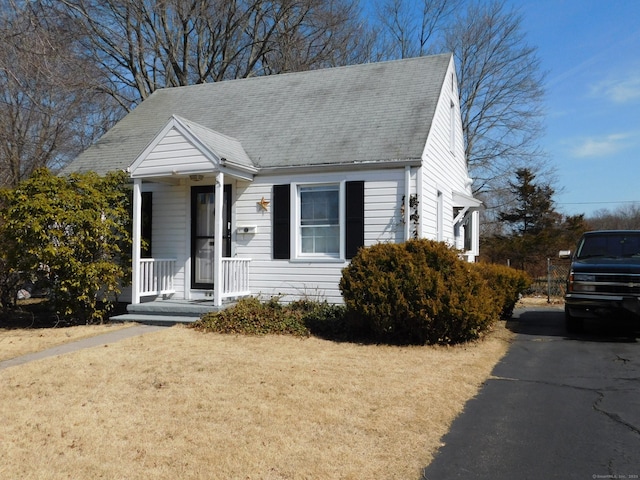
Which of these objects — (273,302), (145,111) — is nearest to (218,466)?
(273,302)

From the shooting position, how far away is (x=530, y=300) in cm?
1703

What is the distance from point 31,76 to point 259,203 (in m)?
5.25

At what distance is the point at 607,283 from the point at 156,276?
28.9 feet

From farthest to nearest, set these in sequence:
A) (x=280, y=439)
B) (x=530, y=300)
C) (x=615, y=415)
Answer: (x=530, y=300) → (x=615, y=415) → (x=280, y=439)

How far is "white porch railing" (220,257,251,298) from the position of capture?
10625 mm

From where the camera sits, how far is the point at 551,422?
4.81 m

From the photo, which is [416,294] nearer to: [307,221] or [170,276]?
[307,221]

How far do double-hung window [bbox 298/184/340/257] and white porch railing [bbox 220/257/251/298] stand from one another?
1.28m

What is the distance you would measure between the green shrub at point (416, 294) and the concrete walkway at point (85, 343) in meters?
3.87

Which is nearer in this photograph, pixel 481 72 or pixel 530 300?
pixel 530 300

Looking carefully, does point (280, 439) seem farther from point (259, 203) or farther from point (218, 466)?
point (259, 203)

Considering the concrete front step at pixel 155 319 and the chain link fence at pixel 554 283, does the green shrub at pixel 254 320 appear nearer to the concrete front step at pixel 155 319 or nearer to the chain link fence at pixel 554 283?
the concrete front step at pixel 155 319

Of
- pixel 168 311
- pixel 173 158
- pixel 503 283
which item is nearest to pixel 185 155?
pixel 173 158

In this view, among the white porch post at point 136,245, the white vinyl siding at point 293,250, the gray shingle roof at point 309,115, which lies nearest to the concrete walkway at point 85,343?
the white porch post at point 136,245
